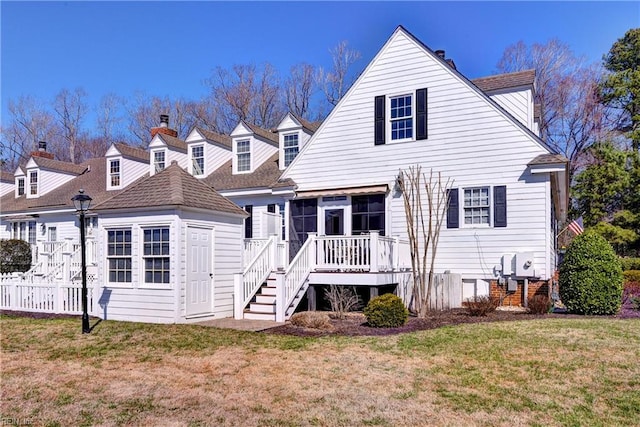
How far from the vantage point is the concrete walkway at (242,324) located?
1094 cm

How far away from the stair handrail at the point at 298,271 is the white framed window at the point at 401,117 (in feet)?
15.2

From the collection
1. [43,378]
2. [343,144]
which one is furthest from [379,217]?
[43,378]

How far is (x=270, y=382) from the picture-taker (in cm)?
689

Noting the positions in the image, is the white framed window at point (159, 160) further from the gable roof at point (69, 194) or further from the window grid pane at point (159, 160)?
the gable roof at point (69, 194)

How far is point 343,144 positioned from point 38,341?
1019 centimetres

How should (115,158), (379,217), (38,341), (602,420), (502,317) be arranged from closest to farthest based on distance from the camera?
(602,420) < (38,341) < (502,317) < (379,217) < (115,158)

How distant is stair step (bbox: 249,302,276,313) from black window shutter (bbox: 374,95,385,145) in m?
6.38

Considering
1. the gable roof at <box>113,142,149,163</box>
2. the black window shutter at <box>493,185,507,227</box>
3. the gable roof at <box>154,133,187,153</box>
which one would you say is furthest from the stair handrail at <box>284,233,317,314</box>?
the gable roof at <box>113,142,149,163</box>

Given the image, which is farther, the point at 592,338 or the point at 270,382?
the point at 592,338

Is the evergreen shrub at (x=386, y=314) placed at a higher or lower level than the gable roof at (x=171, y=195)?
lower

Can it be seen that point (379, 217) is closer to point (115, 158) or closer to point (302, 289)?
point (302, 289)

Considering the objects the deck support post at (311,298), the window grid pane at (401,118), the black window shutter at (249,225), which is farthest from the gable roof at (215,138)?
the deck support post at (311,298)

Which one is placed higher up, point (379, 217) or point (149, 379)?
point (379, 217)

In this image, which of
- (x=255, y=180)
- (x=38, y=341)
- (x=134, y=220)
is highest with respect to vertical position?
(x=255, y=180)
